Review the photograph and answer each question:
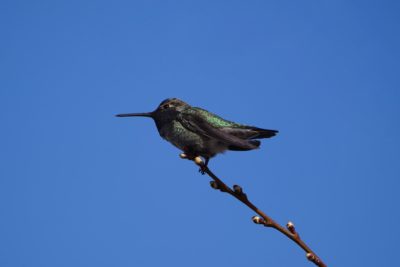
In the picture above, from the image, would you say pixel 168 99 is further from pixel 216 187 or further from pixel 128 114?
pixel 216 187

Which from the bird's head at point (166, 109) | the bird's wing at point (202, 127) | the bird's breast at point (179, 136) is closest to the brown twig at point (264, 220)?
the bird's wing at point (202, 127)

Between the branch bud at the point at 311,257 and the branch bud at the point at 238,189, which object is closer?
the branch bud at the point at 311,257

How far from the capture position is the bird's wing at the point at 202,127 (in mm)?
4258

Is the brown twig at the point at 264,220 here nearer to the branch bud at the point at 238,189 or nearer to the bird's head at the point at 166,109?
the branch bud at the point at 238,189

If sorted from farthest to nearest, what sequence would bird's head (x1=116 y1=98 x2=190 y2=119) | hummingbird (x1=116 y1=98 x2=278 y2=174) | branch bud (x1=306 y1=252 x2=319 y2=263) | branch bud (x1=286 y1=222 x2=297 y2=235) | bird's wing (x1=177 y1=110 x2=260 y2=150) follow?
bird's head (x1=116 y1=98 x2=190 y2=119), hummingbird (x1=116 y1=98 x2=278 y2=174), bird's wing (x1=177 y1=110 x2=260 y2=150), branch bud (x1=286 y1=222 x2=297 y2=235), branch bud (x1=306 y1=252 x2=319 y2=263)

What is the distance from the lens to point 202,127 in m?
4.53

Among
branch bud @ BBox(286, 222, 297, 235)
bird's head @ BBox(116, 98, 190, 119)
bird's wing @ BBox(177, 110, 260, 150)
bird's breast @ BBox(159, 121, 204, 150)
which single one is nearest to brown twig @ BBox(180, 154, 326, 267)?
branch bud @ BBox(286, 222, 297, 235)

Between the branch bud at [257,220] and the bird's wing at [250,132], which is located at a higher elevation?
the bird's wing at [250,132]

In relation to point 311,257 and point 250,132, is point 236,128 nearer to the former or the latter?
point 250,132

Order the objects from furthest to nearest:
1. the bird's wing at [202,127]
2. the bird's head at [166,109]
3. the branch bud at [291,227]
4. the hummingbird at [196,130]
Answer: the bird's head at [166,109]
the hummingbird at [196,130]
the bird's wing at [202,127]
the branch bud at [291,227]

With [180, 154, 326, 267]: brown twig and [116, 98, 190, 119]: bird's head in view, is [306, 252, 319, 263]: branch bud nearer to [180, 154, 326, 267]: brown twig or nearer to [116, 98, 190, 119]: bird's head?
[180, 154, 326, 267]: brown twig

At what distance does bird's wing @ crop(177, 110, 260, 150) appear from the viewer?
4.26 metres

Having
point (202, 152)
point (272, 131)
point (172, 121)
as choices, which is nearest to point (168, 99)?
point (172, 121)

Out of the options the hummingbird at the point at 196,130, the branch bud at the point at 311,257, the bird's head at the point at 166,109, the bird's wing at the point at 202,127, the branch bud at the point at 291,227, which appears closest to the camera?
the branch bud at the point at 311,257
